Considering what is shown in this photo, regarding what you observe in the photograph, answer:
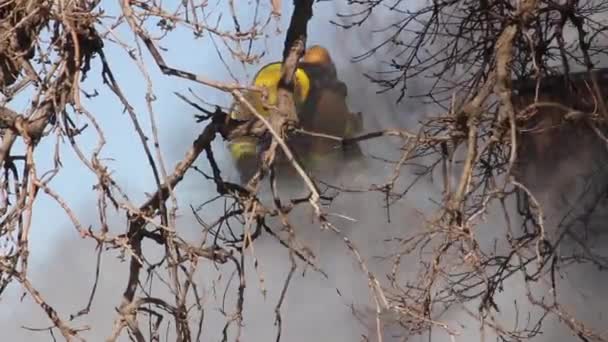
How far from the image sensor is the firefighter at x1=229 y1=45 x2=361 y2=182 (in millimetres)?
5156

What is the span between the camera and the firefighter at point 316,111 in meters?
5.16

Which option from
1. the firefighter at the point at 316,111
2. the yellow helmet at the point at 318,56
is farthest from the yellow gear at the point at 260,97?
the yellow helmet at the point at 318,56

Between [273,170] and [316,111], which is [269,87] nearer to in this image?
[273,170]

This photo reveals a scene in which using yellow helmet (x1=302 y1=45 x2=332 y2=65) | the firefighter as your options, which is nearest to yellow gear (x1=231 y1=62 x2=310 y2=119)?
the firefighter

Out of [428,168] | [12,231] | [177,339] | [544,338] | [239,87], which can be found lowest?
[177,339]

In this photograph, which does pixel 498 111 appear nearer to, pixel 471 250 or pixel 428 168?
pixel 471 250

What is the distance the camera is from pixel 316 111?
6.62 m

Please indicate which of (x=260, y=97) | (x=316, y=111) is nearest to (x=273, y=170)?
(x=260, y=97)

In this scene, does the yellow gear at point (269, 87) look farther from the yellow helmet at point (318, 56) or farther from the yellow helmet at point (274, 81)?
the yellow helmet at point (318, 56)

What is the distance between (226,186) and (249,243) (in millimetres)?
415

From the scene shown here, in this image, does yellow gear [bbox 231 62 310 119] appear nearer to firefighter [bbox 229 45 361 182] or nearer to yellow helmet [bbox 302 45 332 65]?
firefighter [bbox 229 45 361 182]

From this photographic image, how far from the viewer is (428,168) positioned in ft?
16.5

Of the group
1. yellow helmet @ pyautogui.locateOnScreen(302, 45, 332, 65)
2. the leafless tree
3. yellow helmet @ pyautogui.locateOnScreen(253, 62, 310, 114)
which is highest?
yellow helmet @ pyautogui.locateOnScreen(302, 45, 332, 65)

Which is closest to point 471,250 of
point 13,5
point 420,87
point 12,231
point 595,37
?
point 12,231
